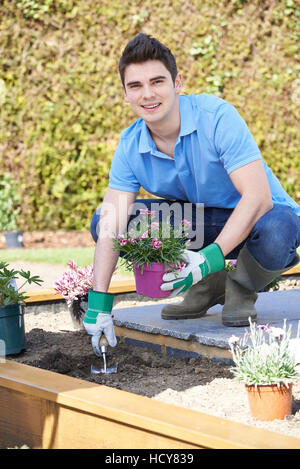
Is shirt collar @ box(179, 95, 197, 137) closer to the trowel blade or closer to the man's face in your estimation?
the man's face

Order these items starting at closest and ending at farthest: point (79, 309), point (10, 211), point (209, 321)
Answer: point (209, 321) → point (79, 309) → point (10, 211)

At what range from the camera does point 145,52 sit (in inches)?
105

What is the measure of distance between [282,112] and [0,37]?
2.87 meters

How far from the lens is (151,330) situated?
2.91 meters

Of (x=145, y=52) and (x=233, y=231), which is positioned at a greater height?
(x=145, y=52)

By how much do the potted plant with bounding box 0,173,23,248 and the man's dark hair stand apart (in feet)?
13.6

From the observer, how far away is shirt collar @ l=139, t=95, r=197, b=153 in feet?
9.05

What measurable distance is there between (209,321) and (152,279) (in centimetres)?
59

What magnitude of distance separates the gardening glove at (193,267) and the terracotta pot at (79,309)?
0.80 meters

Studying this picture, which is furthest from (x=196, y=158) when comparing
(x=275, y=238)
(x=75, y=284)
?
(x=75, y=284)

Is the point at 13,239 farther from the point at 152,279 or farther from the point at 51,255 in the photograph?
the point at 152,279

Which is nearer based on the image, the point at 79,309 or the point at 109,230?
the point at 109,230

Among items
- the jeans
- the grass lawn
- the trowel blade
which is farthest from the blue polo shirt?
the grass lawn

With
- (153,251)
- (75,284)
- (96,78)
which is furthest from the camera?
(96,78)
